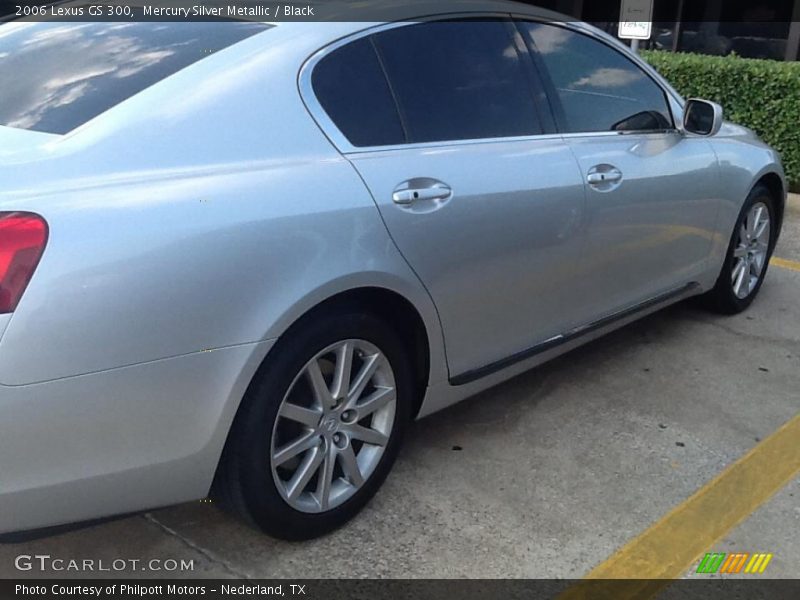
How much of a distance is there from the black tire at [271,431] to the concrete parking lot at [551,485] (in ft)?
0.43

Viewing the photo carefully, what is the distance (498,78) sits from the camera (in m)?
3.18

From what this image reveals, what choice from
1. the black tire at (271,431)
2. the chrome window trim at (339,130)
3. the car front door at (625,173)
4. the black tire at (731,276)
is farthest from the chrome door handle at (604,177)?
the black tire at (731,276)

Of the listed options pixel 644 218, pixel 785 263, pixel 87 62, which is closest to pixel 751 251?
pixel 785 263

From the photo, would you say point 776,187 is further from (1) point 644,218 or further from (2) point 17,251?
(2) point 17,251

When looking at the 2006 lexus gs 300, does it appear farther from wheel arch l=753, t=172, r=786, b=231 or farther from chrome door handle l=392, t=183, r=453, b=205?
wheel arch l=753, t=172, r=786, b=231

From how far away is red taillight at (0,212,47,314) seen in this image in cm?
189

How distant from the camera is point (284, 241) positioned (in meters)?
2.28

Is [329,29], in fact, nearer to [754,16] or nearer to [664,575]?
[664,575]

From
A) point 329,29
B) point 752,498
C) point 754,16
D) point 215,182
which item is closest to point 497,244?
point 329,29

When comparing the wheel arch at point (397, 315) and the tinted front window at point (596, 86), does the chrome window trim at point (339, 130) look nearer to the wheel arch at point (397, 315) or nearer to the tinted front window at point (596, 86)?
the tinted front window at point (596, 86)

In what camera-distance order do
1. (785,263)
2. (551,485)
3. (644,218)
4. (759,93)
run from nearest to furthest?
(551,485), (644,218), (785,263), (759,93)

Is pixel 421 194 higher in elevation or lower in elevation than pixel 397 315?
higher

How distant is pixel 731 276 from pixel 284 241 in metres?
3.08

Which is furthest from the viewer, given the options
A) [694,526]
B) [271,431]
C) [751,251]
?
[751,251]
